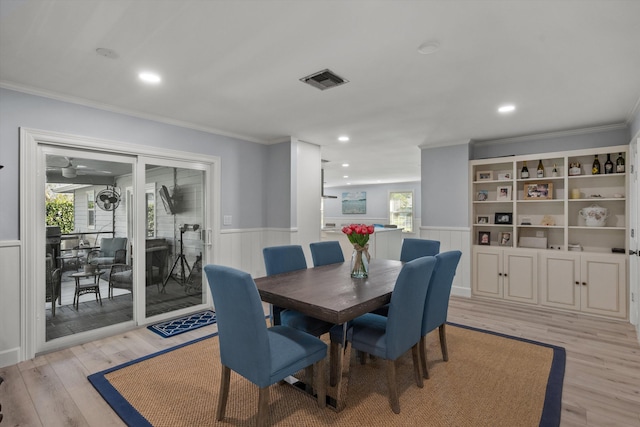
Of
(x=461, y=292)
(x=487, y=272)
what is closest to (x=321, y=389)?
(x=461, y=292)

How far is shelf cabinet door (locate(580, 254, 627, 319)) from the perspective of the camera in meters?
3.95

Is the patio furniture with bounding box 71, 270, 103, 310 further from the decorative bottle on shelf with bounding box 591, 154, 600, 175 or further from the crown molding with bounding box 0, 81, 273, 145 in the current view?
the decorative bottle on shelf with bounding box 591, 154, 600, 175

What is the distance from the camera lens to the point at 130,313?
12.4 ft

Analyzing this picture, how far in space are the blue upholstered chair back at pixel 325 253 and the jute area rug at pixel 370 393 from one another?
3.45ft

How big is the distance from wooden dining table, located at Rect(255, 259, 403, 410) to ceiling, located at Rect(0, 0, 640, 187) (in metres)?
1.64

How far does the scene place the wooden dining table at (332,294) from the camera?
1.98 meters

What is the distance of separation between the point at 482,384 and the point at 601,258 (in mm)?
2807

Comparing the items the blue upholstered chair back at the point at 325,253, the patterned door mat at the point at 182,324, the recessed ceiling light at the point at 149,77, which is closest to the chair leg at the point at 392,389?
the blue upholstered chair back at the point at 325,253

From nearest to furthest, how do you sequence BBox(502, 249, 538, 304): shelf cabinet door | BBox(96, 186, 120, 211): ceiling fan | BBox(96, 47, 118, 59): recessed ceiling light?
BBox(96, 47, 118, 59): recessed ceiling light, BBox(96, 186, 120, 211): ceiling fan, BBox(502, 249, 538, 304): shelf cabinet door

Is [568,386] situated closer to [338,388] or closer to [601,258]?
[338,388]

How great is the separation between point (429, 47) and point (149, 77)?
2.15 meters

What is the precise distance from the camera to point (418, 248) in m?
3.83

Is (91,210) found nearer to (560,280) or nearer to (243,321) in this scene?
(243,321)

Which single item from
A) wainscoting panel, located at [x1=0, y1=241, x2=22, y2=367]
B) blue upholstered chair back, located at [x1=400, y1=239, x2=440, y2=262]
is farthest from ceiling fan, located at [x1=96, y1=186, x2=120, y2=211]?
blue upholstered chair back, located at [x1=400, y1=239, x2=440, y2=262]
